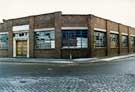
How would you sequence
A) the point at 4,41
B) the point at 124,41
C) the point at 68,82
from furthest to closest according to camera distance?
the point at 124,41
the point at 4,41
the point at 68,82

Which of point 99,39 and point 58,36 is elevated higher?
point 58,36

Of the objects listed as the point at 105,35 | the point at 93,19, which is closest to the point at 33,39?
the point at 93,19

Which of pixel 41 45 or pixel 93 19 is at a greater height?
pixel 93 19

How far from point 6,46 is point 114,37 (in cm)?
1923

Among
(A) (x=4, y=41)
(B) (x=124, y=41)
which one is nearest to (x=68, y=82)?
(A) (x=4, y=41)

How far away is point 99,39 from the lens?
1278 inches

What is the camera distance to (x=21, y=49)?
3428cm

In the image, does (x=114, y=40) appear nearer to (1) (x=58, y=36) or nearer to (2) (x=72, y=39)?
(2) (x=72, y=39)

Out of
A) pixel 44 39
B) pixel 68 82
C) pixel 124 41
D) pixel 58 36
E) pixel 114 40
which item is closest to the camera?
pixel 68 82

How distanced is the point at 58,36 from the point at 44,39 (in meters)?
2.91

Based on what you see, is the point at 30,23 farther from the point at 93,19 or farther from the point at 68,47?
the point at 93,19

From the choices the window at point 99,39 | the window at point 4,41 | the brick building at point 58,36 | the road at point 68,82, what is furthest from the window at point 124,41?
the road at point 68,82

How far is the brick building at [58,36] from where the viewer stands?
2906 centimetres

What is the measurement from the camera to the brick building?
29062 mm
